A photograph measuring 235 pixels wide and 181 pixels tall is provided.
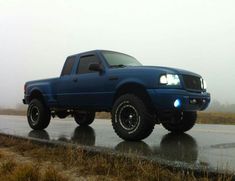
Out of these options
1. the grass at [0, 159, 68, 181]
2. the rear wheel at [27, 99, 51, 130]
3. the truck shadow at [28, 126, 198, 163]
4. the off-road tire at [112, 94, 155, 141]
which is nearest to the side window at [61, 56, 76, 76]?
the rear wheel at [27, 99, 51, 130]

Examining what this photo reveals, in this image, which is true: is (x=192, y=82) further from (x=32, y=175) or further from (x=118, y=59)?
(x=32, y=175)

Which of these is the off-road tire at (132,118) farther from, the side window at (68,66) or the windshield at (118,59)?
the side window at (68,66)

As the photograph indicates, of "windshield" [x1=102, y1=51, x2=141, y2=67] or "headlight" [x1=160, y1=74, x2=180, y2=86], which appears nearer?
"headlight" [x1=160, y1=74, x2=180, y2=86]

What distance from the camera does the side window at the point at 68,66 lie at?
365 inches

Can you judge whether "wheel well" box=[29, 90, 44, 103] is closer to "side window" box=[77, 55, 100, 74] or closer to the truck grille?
"side window" box=[77, 55, 100, 74]

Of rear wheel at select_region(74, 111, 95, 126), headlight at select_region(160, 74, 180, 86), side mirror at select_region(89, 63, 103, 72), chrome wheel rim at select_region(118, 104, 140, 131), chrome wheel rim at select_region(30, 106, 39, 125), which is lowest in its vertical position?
rear wheel at select_region(74, 111, 95, 126)

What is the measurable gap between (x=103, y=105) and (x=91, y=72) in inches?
34.4

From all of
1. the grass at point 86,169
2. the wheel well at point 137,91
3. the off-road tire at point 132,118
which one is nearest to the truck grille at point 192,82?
the wheel well at point 137,91

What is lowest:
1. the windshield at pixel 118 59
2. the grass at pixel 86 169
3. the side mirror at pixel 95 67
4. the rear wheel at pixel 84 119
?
the rear wheel at pixel 84 119

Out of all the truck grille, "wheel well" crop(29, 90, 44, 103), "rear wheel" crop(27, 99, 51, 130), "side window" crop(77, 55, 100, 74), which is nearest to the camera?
the truck grille

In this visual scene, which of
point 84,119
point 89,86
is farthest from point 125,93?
point 84,119

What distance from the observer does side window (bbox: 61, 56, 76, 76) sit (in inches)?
365

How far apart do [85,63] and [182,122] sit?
2.57 meters

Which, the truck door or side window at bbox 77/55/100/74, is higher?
side window at bbox 77/55/100/74
